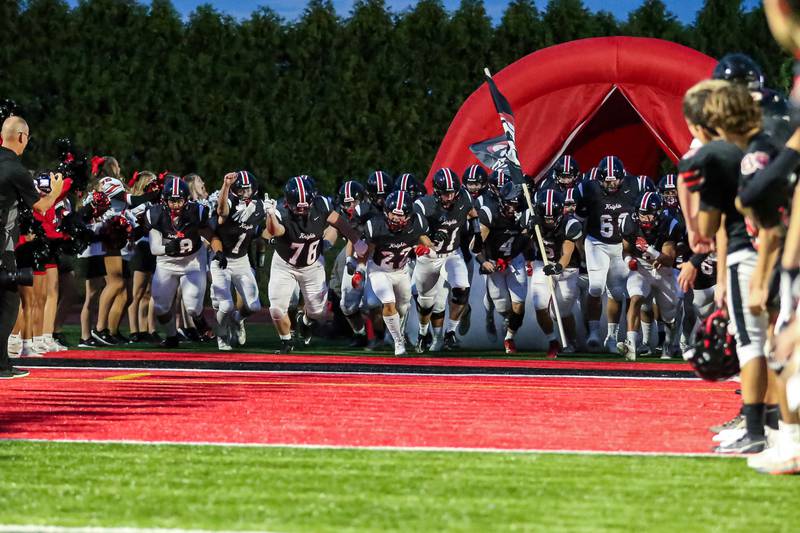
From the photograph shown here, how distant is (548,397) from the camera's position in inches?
376

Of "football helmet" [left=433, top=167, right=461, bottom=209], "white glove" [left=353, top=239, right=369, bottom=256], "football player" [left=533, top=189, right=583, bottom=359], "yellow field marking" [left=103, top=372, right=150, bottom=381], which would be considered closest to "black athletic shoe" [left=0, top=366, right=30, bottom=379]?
"yellow field marking" [left=103, top=372, right=150, bottom=381]

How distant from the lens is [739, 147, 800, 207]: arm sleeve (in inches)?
231

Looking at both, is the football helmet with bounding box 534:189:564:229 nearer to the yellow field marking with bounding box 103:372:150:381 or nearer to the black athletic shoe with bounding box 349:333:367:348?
the black athletic shoe with bounding box 349:333:367:348

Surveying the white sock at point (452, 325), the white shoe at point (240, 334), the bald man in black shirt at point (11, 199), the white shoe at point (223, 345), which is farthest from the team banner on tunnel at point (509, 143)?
the bald man in black shirt at point (11, 199)

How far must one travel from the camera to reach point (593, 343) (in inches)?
563

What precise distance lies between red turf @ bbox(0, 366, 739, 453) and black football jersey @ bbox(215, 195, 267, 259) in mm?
3000

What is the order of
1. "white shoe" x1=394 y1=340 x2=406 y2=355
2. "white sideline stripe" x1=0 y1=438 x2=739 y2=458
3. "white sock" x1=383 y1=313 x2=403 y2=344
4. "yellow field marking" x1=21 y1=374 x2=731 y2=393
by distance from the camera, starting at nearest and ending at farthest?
"white sideline stripe" x1=0 y1=438 x2=739 y2=458 < "yellow field marking" x1=21 y1=374 x2=731 y2=393 < "white sock" x1=383 y1=313 x2=403 y2=344 < "white shoe" x1=394 y1=340 x2=406 y2=355

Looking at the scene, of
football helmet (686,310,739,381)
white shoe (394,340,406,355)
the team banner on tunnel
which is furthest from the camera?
the team banner on tunnel

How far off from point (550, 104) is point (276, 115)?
22.6ft

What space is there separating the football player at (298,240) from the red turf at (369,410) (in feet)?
8.39

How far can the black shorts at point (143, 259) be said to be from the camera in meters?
15.1

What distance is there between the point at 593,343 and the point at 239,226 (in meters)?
3.60

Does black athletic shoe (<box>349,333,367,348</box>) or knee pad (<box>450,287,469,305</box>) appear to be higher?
knee pad (<box>450,287,469,305</box>)

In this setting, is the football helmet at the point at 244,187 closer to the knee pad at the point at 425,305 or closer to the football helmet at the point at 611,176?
the knee pad at the point at 425,305
